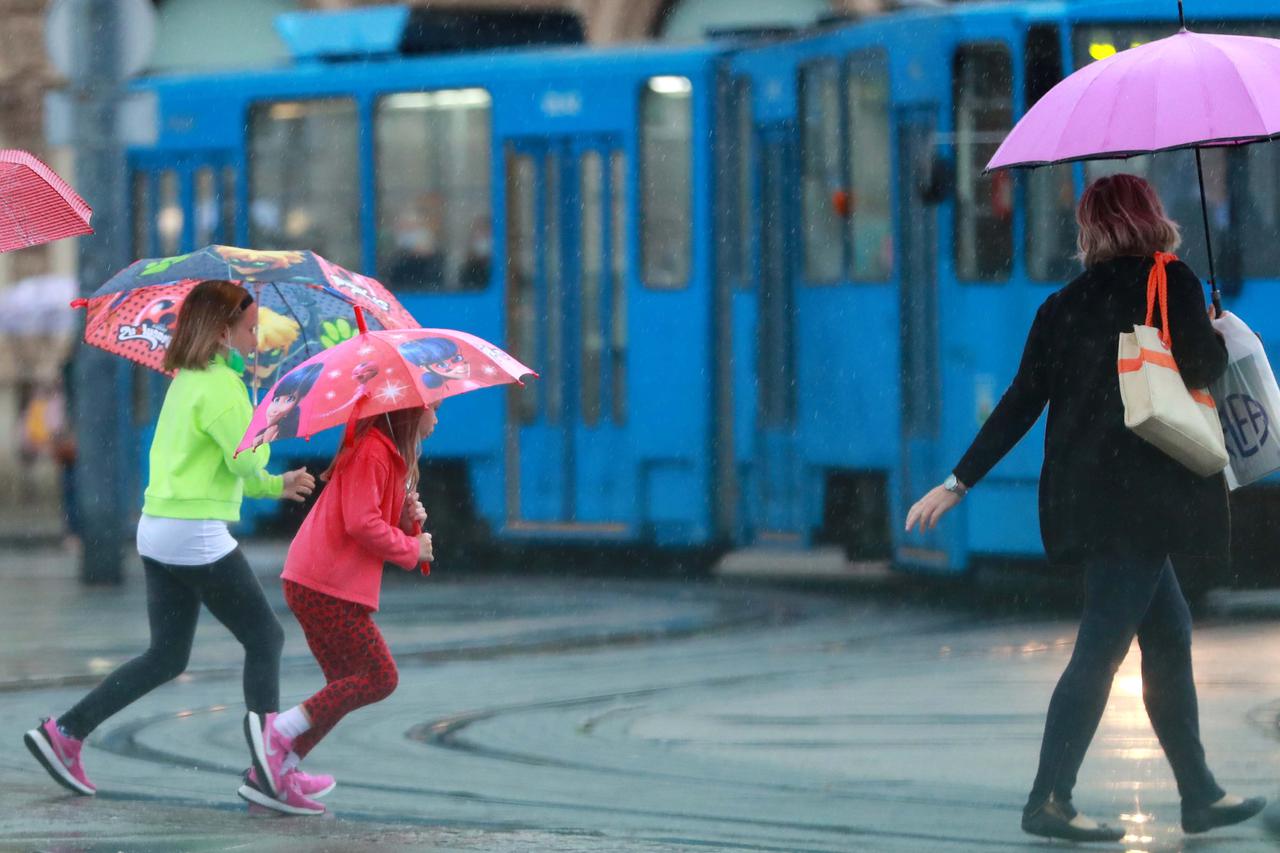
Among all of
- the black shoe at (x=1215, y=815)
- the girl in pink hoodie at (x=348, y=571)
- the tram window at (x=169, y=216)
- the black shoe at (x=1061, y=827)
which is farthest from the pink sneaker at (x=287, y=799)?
the tram window at (x=169, y=216)

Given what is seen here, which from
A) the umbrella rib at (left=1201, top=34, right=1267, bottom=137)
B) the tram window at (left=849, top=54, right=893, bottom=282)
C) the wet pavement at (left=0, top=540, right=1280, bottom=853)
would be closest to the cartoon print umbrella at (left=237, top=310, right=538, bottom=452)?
the wet pavement at (left=0, top=540, right=1280, bottom=853)

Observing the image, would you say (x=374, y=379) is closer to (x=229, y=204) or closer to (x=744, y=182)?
(x=744, y=182)

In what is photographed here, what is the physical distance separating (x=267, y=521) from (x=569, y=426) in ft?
9.00

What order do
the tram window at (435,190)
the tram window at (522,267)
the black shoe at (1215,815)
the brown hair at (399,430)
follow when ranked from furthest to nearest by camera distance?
1. the tram window at (435,190)
2. the tram window at (522,267)
3. the brown hair at (399,430)
4. the black shoe at (1215,815)

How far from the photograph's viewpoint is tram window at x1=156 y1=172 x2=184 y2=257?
17.7m

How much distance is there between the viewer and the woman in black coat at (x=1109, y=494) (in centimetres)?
661

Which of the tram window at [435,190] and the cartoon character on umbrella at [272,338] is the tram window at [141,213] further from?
the cartoon character on umbrella at [272,338]

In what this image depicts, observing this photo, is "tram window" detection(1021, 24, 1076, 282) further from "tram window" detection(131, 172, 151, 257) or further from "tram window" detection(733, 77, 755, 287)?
"tram window" detection(131, 172, 151, 257)

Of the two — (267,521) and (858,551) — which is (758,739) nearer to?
(858,551)

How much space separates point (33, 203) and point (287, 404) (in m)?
0.87

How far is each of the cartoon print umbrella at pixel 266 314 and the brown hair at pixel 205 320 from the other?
11 cm

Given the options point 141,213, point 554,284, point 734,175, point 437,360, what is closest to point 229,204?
point 141,213

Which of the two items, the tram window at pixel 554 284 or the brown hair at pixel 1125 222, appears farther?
the tram window at pixel 554 284

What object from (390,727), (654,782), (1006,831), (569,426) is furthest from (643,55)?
(1006,831)
